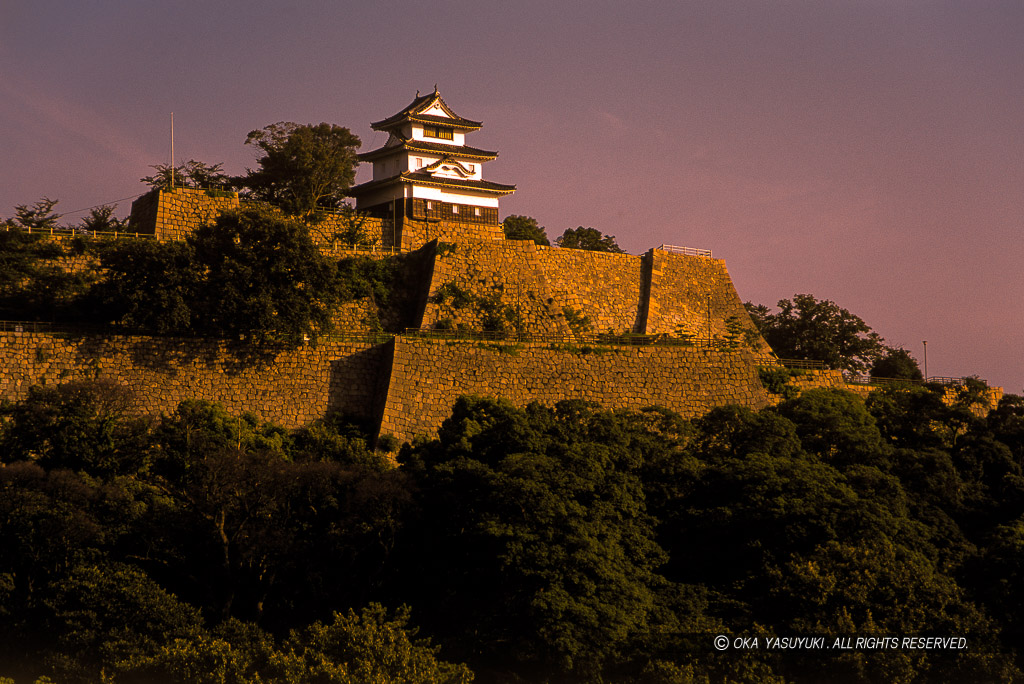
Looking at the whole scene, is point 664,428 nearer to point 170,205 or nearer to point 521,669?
point 521,669

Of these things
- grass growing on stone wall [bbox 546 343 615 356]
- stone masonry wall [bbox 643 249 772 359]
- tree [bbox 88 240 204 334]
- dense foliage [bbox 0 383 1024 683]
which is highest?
stone masonry wall [bbox 643 249 772 359]

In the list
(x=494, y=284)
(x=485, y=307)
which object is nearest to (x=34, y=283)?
(x=485, y=307)

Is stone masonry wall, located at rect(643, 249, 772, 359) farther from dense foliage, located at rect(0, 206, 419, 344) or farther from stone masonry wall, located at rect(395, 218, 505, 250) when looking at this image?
dense foliage, located at rect(0, 206, 419, 344)

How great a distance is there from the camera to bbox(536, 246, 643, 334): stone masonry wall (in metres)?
35.1

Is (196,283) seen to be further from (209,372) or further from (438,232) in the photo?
(438,232)

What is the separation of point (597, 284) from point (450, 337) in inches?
262

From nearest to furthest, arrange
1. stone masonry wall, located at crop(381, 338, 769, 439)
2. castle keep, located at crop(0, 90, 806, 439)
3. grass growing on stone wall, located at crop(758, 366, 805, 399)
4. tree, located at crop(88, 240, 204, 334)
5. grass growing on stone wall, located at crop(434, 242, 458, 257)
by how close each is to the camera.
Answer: tree, located at crop(88, 240, 204, 334)
castle keep, located at crop(0, 90, 806, 439)
stone masonry wall, located at crop(381, 338, 769, 439)
grass growing on stone wall, located at crop(758, 366, 805, 399)
grass growing on stone wall, located at crop(434, 242, 458, 257)

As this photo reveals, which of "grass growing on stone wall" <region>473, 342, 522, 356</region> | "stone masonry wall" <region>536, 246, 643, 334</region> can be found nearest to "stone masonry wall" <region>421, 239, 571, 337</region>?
"stone masonry wall" <region>536, 246, 643, 334</region>

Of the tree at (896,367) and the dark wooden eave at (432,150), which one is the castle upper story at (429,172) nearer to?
the dark wooden eave at (432,150)

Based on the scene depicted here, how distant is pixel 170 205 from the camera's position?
3253 cm

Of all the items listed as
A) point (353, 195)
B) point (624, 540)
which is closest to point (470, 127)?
point (353, 195)

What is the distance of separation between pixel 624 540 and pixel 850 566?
161 inches

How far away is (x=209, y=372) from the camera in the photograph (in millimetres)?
27641

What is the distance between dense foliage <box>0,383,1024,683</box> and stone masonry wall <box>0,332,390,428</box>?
170 cm
